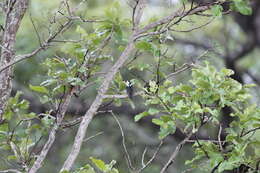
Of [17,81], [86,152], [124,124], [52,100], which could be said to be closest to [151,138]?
[124,124]

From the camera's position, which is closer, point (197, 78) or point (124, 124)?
point (197, 78)

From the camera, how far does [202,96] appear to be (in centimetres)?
139

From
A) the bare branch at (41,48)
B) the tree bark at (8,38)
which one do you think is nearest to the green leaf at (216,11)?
the bare branch at (41,48)

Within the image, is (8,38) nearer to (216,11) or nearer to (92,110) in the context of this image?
(92,110)

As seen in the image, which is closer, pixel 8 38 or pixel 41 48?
pixel 41 48

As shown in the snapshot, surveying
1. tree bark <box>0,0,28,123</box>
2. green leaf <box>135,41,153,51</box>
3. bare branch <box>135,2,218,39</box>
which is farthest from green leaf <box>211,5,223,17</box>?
tree bark <box>0,0,28,123</box>

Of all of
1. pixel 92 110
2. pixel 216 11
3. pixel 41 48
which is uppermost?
pixel 216 11

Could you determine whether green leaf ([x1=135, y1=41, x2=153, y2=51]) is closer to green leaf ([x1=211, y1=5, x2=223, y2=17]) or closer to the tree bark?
green leaf ([x1=211, y1=5, x2=223, y2=17])

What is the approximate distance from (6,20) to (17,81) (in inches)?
127

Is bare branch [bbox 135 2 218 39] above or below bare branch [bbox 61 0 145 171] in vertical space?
above

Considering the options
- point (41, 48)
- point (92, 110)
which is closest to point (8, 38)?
point (41, 48)

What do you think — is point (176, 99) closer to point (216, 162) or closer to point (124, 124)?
point (216, 162)

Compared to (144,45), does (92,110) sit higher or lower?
lower

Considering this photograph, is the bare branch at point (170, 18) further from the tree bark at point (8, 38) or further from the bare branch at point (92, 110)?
the tree bark at point (8, 38)
